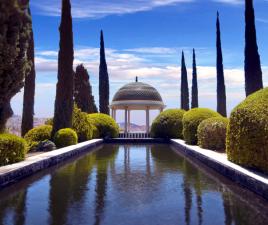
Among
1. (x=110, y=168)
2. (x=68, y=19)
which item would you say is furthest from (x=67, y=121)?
(x=110, y=168)

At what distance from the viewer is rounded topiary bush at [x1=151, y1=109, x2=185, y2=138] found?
101 feet

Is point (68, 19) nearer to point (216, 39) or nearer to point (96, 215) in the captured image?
point (216, 39)

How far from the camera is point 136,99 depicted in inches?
1476

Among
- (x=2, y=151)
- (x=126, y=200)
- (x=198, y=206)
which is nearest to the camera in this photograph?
(x=198, y=206)

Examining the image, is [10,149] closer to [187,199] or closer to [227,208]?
[187,199]

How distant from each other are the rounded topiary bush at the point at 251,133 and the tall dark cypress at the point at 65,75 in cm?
1240

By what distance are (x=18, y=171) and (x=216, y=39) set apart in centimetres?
2596

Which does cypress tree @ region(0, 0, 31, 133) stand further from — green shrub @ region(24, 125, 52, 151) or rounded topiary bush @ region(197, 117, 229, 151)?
rounded topiary bush @ region(197, 117, 229, 151)

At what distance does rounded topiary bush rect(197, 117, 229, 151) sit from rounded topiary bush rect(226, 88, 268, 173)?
565cm

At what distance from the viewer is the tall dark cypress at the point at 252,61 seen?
73.8 ft

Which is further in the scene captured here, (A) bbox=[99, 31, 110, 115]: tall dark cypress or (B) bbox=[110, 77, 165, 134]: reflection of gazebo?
(A) bbox=[99, 31, 110, 115]: tall dark cypress

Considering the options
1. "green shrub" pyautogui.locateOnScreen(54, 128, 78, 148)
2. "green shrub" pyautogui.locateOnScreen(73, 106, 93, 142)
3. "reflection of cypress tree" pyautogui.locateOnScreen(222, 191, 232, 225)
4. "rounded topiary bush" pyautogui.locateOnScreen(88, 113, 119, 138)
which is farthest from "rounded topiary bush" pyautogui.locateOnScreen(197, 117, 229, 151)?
"rounded topiary bush" pyautogui.locateOnScreen(88, 113, 119, 138)

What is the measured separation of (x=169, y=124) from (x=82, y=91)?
10691mm

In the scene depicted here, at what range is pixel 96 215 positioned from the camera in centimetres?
682
